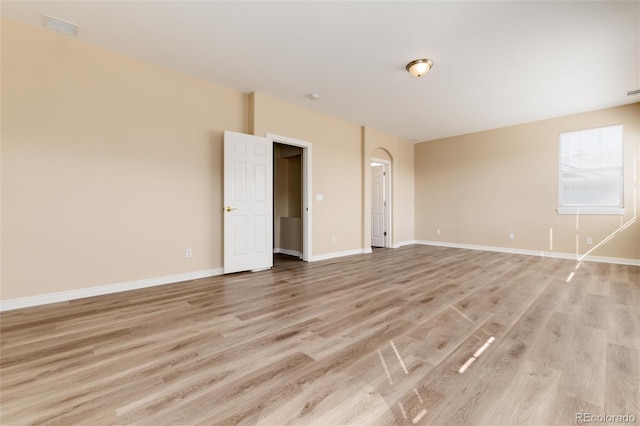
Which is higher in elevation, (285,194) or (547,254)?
(285,194)

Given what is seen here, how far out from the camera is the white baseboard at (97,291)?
8.93 ft

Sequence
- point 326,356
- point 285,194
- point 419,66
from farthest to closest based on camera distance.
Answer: point 285,194
point 419,66
point 326,356

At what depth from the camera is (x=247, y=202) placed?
426cm

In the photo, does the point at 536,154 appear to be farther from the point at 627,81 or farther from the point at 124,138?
the point at 124,138

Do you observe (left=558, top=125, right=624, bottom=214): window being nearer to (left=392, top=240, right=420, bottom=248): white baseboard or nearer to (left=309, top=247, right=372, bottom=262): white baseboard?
(left=392, top=240, right=420, bottom=248): white baseboard

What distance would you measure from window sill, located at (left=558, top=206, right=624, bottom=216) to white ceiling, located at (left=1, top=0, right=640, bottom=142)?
1830 millimetres

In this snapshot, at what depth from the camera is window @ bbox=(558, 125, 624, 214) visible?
497 centimetres

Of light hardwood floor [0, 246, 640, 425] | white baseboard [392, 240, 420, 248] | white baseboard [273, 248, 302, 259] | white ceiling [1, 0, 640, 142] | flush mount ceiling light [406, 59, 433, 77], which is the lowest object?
light hardwood floor [0, 246, 640, 425]

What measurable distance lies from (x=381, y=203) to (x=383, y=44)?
445 centimetres

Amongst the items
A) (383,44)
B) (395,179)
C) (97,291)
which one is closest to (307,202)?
(383,44)

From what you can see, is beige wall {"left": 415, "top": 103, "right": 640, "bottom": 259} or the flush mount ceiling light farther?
beige wall {"left": 415, "top": 103, "right": 640, "bottom": 259}

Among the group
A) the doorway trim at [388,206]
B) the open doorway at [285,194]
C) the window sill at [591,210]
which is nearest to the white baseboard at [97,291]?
the open doorway at [285,194]

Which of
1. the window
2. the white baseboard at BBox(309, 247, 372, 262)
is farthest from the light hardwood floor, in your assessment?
the window

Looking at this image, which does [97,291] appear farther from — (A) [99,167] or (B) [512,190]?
(B) [512,190]
